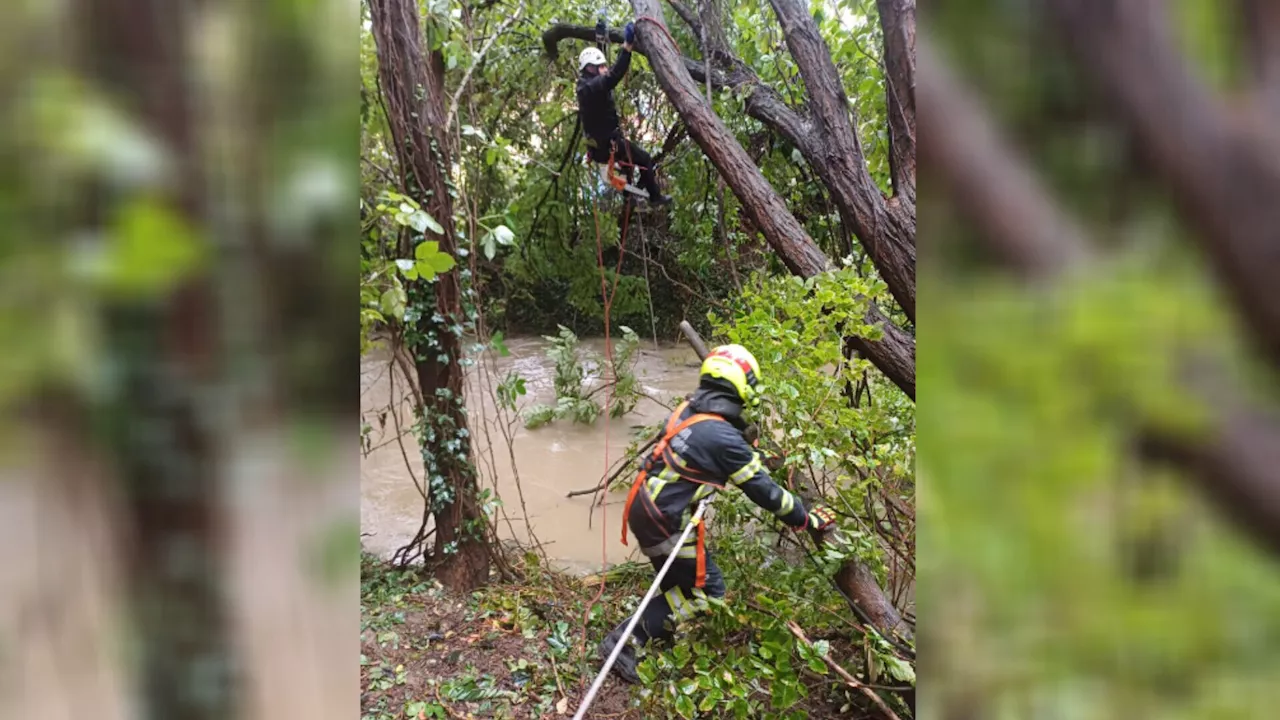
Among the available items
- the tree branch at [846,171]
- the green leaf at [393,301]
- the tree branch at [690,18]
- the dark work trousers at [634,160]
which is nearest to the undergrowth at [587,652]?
the tree branch at [846,171]

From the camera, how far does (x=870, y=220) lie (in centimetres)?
255

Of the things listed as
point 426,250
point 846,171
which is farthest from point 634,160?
point 426,250

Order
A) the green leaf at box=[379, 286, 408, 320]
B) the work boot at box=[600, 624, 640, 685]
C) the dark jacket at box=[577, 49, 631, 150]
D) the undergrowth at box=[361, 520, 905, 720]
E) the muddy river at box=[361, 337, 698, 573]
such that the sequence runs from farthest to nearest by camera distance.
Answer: the muddy river at box=[361, 337, 698, 573]
the dark jacket at box=[577, 49, 631, 150]
the work boot at box=[600, 624, 640, 685]
the undergrowth at box=[361, 520, 905, 720]
the green leaf at box=[379, 286, 408, 320]

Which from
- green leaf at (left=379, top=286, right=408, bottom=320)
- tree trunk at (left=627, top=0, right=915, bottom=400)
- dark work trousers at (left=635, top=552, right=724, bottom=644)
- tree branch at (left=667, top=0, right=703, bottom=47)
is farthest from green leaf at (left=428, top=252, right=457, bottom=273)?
tree branch at (left=667, top=0, right=703, bottom=47)

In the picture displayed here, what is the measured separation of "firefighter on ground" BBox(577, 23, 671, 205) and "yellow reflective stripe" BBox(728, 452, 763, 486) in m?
2.24

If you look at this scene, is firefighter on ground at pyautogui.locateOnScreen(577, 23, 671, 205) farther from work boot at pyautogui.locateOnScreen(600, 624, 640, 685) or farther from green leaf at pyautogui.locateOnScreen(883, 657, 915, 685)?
green leaf at pyautogui.locateOnScreen(883, 657, 915, 685)

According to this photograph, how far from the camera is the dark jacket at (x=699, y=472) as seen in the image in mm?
2799

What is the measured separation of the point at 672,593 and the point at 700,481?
21.0 inches
